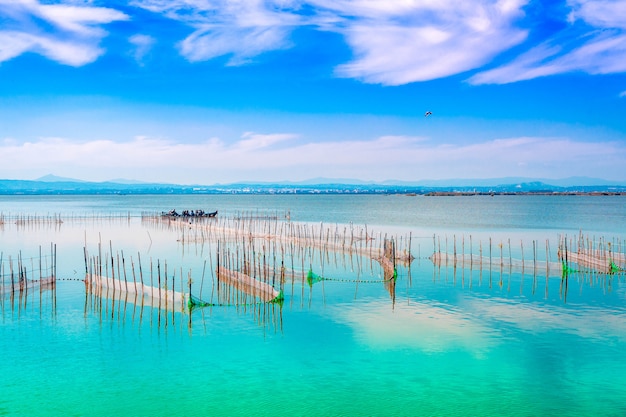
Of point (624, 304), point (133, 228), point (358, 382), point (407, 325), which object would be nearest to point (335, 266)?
point (407, 325)

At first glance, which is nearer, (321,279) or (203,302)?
(203,302)

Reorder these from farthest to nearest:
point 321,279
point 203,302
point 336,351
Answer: point 321,279 → point 203,302 → point 336,351

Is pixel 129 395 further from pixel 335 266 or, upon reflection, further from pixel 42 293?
pixel 335 266

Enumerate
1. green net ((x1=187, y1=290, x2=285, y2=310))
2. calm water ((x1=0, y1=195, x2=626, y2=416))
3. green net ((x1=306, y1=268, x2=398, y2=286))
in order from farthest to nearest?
green net ((x1=306, y1=268, x2=398, y2=286))
green net ((x1=187, y1=290, x2=285, y2=310))
calm water ((x1=0, y1=195, x2=626, y2=416))

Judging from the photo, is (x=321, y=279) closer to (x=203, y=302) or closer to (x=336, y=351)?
(x=203, y=302)

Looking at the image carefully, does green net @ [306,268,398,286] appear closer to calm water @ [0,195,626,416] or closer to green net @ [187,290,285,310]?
calm water @ [0,195,626,416]

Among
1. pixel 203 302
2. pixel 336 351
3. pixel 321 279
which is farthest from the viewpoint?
pixel 321 279

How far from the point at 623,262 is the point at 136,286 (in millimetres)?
17869

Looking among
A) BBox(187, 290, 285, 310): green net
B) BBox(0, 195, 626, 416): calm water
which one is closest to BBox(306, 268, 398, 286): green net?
BBox(0, 195, 626, 416): calm water

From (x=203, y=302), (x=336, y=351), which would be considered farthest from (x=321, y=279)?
(x=336, y=351)

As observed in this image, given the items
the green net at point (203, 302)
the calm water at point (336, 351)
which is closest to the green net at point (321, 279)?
the calm water at point (336, 351)

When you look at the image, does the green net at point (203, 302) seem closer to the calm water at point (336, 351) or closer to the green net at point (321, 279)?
the calm water at point (336, 351)

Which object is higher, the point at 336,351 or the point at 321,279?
the point at 321,279

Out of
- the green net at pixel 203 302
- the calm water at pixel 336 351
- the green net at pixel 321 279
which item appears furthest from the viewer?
the green net at pixel 321 279
